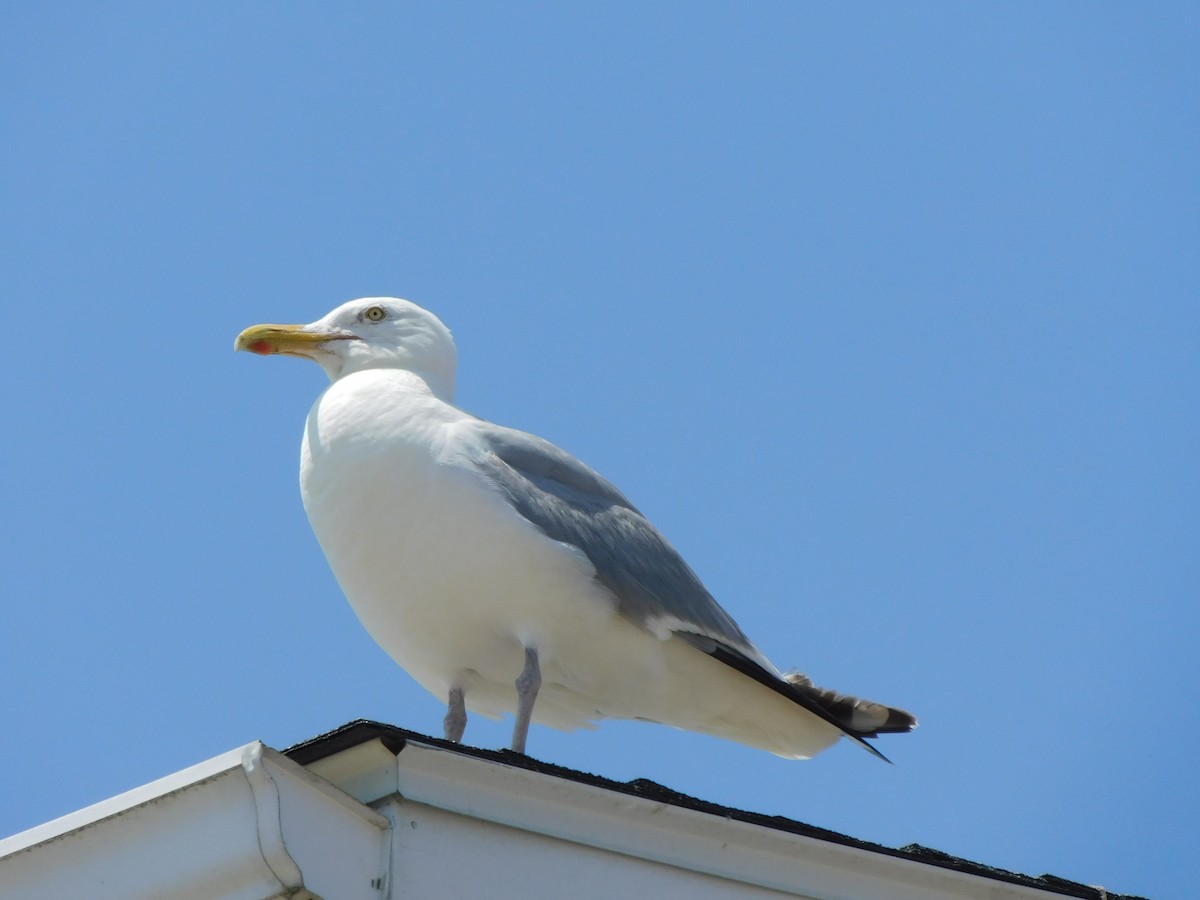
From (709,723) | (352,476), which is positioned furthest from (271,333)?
(709,723)

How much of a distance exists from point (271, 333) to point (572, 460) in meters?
1.61

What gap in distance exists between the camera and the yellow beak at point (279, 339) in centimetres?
898

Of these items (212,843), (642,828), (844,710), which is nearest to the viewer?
(212,843)

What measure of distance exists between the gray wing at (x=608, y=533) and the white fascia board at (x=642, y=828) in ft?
6.41

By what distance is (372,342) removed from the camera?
29.6ft

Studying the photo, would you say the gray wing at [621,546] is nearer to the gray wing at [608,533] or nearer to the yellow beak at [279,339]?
the gray wing at [608,533]

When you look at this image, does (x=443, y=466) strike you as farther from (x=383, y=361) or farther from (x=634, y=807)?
(x=634, y=807)

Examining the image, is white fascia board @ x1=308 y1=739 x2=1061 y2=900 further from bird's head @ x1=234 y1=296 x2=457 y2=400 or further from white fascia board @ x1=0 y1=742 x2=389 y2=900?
bird's head @ x1=234 y1=296 x2=457 y2=400

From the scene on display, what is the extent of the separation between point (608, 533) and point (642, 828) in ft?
8.03

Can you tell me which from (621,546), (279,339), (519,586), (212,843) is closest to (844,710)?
(621,546)

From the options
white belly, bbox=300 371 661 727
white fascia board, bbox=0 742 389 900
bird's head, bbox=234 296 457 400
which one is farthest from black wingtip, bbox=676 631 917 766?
white fascia board, bbox=0 742 389 900

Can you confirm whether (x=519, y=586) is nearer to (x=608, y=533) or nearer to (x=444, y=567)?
(x=444, y=567)

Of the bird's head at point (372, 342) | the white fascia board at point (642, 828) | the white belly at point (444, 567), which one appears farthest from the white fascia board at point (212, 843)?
the bird's head at point (372, 342)

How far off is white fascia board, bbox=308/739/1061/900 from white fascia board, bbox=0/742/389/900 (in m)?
0.28
